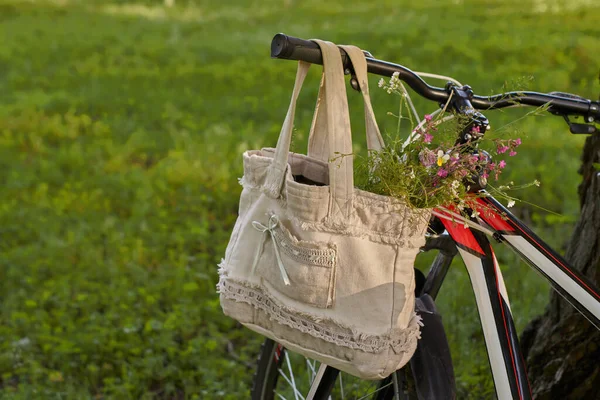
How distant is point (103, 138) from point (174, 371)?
12.9 ft

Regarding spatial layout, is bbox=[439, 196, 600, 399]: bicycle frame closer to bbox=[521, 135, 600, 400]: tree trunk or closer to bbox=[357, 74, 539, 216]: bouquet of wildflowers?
→ bbox=[357, 74, 539, 216]: bouquet of wildflowers

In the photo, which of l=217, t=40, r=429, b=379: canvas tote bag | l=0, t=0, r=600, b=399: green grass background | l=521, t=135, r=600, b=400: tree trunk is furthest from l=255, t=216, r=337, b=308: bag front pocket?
l=521, t=135, r=600, b=400: tree trunk

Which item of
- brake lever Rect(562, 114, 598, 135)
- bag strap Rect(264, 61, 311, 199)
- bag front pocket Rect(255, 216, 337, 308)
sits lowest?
bag front pocket Rect(255, 216, 337, 308)

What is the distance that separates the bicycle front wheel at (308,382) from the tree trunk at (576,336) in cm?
66

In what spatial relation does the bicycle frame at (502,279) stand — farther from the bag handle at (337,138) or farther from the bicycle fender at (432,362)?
the bag handle at (337,138)

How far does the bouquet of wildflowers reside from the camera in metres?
1.64

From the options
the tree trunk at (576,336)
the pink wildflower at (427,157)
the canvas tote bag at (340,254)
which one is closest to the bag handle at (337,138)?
the canvas tote bag at (340,254)

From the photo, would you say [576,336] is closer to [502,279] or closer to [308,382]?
[502,279]

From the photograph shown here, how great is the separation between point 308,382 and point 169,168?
10.8ft

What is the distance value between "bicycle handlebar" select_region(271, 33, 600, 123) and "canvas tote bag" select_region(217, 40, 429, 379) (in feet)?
0.14

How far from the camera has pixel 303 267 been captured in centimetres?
176

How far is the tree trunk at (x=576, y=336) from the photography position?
259 cm

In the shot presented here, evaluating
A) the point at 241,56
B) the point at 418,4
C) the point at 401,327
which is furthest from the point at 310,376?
the point at 418,4

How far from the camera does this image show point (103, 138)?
23.6 feet
